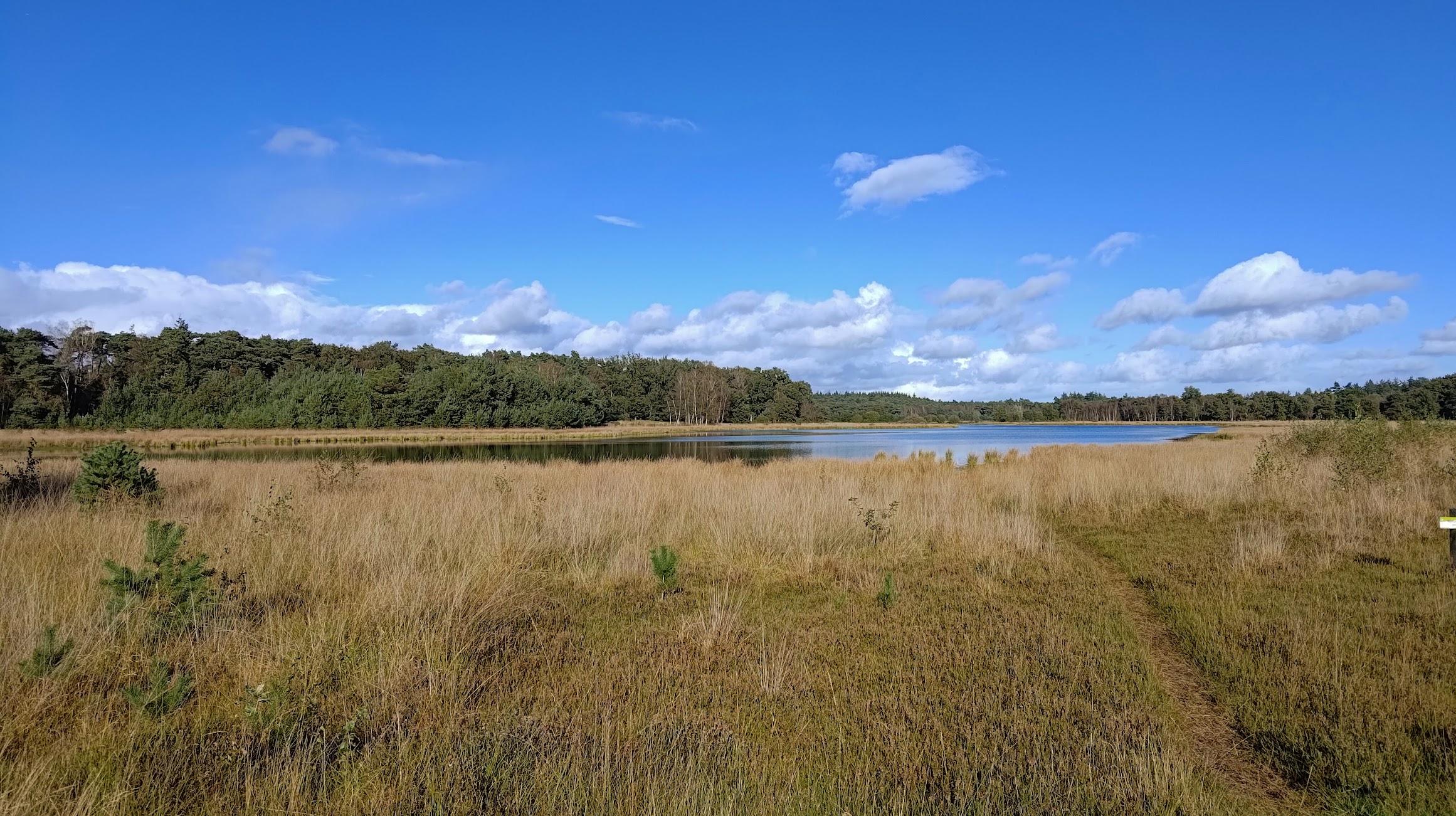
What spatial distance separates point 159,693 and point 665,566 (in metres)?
3.95

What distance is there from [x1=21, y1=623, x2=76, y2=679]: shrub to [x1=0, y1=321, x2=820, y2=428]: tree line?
72720 mm

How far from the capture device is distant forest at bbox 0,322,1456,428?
61.0m

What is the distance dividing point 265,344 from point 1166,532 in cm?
9648

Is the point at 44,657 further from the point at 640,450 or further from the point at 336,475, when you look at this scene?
the point at 640,450

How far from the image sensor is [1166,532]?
10.2m

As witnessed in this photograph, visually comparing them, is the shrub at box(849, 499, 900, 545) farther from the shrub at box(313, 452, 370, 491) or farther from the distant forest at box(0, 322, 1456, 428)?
the distant forest at box(0, 322, 1456, 428)

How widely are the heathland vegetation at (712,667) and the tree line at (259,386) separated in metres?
69.0

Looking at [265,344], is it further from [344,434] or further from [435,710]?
[435,710]

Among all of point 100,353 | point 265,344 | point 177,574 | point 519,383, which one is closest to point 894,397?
point 519,383

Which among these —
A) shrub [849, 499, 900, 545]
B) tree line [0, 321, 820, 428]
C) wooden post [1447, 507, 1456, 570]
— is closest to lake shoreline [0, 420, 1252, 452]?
tree line [0, 321, 820, 428]

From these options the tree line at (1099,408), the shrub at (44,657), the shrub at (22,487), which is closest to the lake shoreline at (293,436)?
the shrub at (22,487)

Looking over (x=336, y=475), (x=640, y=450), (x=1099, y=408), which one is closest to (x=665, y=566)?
(x=336, y=475)

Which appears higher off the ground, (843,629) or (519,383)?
(519,383)

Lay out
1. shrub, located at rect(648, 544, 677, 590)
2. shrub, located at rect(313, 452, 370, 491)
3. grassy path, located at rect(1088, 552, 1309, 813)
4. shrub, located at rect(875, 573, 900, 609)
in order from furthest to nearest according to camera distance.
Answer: shrub, located at rect(313, 452, 370, 491) → shrub, located at rect(648, 544, 677, 590) → shrub, located at rect(875, 573, 900, 609) → grassy path, located at rect(1088, 552, 1309, 813)
